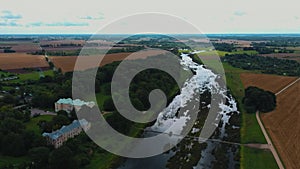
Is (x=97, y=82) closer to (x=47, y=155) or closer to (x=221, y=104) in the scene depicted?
(x=221, y=104)

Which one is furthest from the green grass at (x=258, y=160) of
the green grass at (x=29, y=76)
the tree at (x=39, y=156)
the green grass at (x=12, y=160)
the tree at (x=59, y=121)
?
the green grass at (x=29, y=76)

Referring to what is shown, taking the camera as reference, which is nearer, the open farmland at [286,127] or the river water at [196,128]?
the river water at [196,128]

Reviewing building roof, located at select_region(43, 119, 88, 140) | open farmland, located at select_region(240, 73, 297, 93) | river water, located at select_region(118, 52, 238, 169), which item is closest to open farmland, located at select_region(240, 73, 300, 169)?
open farmland, located at select_region(240, 73, 297, 93)

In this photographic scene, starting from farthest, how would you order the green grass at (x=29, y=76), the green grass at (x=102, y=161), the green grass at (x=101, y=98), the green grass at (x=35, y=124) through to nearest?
the green grass at (x=29, y=76) → the green grass at (x=101, y=98) → the green grass at (x=35, y=124) → the green grass at (x=102, y=161)

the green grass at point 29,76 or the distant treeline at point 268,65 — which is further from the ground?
the distant treeline at point 268,65

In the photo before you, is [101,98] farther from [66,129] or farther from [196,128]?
[66,129]

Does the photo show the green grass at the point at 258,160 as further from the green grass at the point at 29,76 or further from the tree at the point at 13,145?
the green grass at the point at 29,76

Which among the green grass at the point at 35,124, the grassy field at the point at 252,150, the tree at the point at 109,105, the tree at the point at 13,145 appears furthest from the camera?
the tree at the point at 109,105
